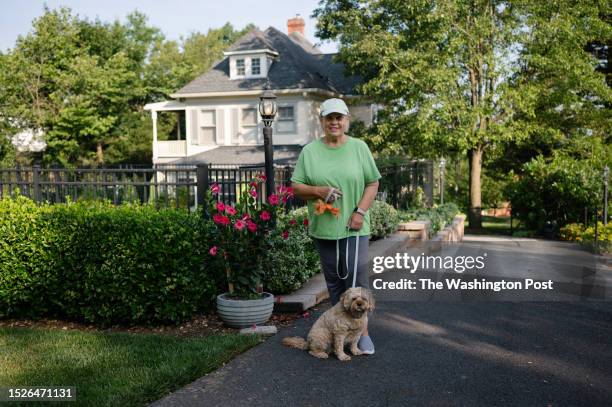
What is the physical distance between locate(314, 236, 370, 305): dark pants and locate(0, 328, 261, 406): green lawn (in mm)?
978

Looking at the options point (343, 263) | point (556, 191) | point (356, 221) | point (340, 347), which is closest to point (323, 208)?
point (356, 221)

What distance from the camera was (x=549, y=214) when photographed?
18828mm

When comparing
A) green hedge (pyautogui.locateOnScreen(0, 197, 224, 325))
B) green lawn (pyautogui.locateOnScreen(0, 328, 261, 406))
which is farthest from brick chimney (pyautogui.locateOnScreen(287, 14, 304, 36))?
green lawn (pyautogui.locateOnScreen(0, 328, 261, 406))

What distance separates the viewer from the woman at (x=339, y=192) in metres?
4.70

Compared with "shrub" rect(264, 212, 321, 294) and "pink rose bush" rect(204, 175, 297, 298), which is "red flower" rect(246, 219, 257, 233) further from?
"shrub" rect(264, 212, 321, 294)

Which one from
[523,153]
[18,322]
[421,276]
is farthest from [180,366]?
[523,153]

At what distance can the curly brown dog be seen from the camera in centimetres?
446

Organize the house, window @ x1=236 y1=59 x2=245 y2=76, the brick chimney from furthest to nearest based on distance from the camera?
1. the brick chimney
2. window @ x1=236 y1=59 x2=245 y2=76
3. the house

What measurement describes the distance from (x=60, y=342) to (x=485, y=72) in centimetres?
1827

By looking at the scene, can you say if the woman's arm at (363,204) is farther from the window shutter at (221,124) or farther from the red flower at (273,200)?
the window shutter at (221,124)

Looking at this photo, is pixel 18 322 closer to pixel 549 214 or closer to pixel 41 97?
pixel 549 214

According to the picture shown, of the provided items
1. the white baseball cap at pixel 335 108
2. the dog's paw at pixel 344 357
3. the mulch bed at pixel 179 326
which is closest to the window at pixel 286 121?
the mulch bed at pixel 179 326

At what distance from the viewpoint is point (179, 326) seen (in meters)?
6.04

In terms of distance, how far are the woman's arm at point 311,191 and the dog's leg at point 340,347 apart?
1.10 metres
